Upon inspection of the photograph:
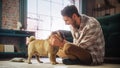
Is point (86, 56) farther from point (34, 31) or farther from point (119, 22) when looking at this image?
point (34, 31)

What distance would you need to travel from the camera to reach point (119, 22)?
3.07 meters

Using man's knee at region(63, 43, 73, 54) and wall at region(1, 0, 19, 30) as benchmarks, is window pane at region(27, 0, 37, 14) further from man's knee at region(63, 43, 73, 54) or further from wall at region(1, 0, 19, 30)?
man's knee at region(63, 43, 73, 54)

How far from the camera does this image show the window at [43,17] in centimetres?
545

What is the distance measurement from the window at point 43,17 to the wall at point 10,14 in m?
0.38

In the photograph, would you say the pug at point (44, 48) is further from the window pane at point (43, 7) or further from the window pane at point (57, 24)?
the window pane at point (57, 24)

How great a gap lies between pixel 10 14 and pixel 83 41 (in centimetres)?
331

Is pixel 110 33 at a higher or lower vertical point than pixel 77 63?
higher

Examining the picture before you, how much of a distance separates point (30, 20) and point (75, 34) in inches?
127

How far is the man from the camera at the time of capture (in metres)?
2.04

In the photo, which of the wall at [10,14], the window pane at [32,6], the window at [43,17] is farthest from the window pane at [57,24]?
the wall at [10,14]

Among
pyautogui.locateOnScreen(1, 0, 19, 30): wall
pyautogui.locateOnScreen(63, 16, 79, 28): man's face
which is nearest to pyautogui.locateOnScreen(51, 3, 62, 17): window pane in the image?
pyautogui.locateOnScreen(1, 0, 19, 30): wall

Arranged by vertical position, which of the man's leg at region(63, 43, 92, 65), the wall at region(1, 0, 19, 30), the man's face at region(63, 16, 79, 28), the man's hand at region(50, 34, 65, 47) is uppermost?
the wall at region(1, 0, 19, 30)

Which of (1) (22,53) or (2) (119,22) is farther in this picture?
(1) (22,53)

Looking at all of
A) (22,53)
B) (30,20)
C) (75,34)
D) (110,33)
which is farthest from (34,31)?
(75,34)
